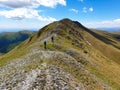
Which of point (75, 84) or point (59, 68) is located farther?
point (59, 68)

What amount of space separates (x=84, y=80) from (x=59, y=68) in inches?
228

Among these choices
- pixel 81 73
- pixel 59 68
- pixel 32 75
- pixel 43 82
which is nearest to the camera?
pixel 43 82

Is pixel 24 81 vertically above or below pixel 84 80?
above

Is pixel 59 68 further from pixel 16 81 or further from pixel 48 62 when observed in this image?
pixel 16 81

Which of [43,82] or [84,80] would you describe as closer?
[43,82]

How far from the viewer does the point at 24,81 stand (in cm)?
2838

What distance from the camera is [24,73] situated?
31.0 metres

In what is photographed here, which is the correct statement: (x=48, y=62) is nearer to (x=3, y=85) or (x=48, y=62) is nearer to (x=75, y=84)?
(x=75, y=84)

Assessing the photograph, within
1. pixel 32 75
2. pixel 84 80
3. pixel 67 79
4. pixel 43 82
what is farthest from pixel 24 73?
pixel 84 80

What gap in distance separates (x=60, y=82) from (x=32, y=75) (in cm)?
477

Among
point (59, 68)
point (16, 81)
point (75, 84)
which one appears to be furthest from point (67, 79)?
point (16, 81)

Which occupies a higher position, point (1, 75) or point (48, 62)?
point (48, 62)

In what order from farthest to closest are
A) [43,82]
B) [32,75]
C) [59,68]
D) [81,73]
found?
[81,73]
[59,68]
[32,75]
[43,82]

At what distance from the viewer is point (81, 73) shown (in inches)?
1487
